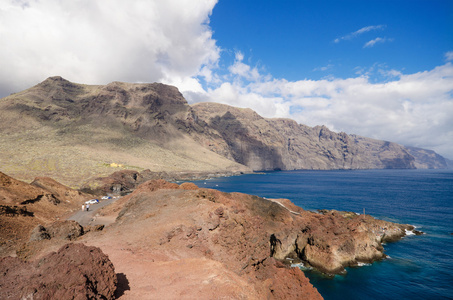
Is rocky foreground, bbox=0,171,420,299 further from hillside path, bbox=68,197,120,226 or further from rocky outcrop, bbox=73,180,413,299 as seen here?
hillside path, bbox=68,197,120,226

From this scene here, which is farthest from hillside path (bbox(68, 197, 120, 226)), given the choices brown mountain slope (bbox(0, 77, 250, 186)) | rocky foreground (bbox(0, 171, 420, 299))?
brown mountain slope (bbox(0, 77, 250, 186))

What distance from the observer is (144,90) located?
198 m

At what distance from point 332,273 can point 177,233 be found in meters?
20.0

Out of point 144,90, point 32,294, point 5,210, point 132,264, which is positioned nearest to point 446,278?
point 132,264

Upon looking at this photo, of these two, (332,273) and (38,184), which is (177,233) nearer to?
(332,273)

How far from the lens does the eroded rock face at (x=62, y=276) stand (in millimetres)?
7590

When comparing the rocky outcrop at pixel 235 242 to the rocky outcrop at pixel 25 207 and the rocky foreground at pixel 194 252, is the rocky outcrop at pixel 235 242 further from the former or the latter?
the rocky outcrop at pixel 25 207

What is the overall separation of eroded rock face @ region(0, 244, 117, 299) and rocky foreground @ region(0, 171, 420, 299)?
43mm

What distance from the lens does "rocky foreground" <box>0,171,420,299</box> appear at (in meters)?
9.67

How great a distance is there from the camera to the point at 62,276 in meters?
8.23

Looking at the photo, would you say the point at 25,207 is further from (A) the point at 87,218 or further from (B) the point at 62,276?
(B) the point at 62,276

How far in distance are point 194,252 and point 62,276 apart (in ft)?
27.1

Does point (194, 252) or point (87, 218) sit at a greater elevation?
point (194, 252)

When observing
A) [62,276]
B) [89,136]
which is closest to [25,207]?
[62,276]
